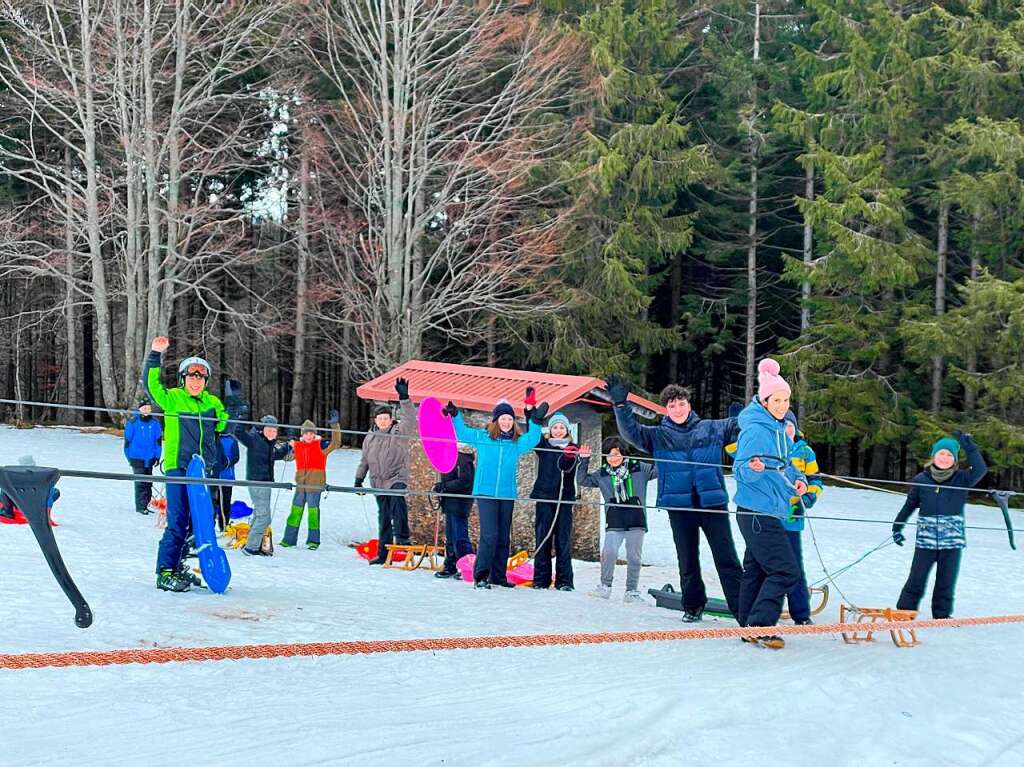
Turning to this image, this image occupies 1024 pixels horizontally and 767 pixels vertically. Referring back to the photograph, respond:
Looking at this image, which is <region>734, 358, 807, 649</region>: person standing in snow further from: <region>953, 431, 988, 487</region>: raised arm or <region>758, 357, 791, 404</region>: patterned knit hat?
<region>953, 431, 988, 487</region>: raised arm

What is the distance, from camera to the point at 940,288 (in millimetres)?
23938

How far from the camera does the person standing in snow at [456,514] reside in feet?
33.8

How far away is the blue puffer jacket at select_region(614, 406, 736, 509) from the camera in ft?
24.8

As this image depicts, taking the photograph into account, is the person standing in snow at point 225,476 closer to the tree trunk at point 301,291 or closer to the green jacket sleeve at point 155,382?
the green jacket sleeve at point 155,382

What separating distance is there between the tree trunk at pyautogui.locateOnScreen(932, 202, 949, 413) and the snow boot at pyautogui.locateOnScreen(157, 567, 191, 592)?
19.1 meters

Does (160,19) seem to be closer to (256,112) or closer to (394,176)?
(256,112)

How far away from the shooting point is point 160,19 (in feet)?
85.5

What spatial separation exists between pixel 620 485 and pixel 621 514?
26cm

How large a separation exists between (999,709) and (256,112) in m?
27.2

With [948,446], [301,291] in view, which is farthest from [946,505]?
[301,291]

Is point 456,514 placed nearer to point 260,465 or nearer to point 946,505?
point 260,465

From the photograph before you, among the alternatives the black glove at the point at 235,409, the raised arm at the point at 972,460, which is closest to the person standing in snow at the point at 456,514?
the black glove at the point at 235,409

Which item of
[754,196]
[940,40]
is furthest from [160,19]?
[940,40]

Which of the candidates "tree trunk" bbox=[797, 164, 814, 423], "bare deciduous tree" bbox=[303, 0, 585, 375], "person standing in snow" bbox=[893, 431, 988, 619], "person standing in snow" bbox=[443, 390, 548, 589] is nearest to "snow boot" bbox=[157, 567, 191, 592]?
"person standing in snow" bbox=[443, 390, 548, 589]
